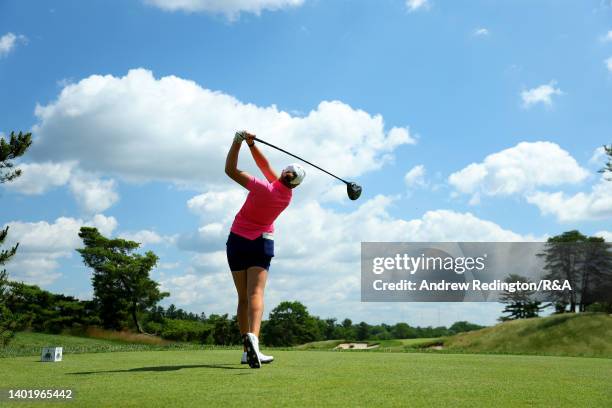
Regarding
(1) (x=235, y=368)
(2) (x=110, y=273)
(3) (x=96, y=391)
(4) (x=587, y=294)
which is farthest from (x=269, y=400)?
(2) (x=110, y=273)

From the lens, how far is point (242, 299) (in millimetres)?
6512

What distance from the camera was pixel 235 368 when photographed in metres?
5.67

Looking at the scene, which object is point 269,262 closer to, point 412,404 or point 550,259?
point 412,404

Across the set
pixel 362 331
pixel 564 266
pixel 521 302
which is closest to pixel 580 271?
pixel 564 266

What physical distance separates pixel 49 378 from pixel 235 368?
163 cm

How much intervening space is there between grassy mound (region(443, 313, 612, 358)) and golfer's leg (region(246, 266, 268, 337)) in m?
23.3

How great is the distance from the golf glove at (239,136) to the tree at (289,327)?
185 ft

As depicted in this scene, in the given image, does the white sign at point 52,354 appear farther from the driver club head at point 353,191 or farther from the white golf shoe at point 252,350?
the driver club head at point 353,191

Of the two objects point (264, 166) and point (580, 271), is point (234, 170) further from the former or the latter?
point (580, 271)

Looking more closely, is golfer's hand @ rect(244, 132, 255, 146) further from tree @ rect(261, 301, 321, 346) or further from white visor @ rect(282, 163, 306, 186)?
tree @ rect(261, 301, 321, 346)

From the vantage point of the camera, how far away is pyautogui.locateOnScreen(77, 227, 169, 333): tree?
148 ft

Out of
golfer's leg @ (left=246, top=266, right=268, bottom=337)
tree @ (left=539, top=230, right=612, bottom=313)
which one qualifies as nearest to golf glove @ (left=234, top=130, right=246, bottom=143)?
golfer's leg @ (left=246, top=266, right=268, bottom=337)

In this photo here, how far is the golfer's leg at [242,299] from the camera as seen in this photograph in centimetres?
641

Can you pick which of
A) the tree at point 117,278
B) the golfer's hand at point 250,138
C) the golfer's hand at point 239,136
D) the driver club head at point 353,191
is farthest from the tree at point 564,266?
the golfer's hand at point 239,136
